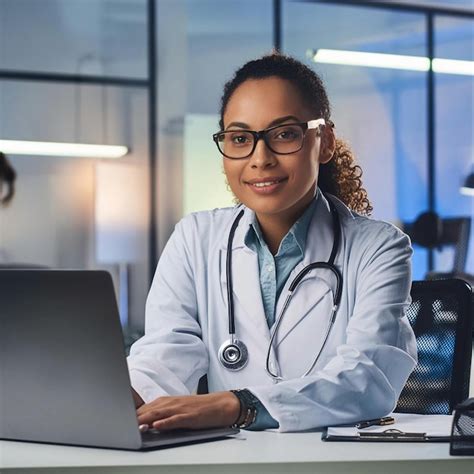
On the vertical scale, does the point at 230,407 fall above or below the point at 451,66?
below

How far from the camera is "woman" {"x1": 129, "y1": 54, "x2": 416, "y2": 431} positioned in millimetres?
1752

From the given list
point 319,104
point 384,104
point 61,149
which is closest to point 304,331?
point 319,104

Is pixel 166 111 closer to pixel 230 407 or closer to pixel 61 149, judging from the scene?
pixel 61 149

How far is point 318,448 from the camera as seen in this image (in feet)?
4.36

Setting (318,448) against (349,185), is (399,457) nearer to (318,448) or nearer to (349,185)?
(318,448)

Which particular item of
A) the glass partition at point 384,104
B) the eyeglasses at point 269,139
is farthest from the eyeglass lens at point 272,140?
the glass partition at point 384,104

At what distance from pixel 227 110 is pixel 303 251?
32cm

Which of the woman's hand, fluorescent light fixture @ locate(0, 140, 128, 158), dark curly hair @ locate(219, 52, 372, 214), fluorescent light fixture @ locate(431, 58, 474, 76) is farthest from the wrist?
fluorescent light fixture @ locate(431, 58, 474, 76)

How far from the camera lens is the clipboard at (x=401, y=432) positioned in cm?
137

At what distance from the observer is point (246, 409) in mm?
1517

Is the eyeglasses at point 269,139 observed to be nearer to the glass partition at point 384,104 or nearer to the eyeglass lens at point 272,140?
the eyeglass lens at point 272,140

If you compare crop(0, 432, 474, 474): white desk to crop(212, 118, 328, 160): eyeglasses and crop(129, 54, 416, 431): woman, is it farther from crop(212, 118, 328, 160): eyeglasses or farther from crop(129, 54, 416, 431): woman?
crop(212, 118, 328, 160): eyeglasses

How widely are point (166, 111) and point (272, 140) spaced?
220 inches

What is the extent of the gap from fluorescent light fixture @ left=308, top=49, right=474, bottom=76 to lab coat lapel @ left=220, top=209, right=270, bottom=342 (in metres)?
5.57
